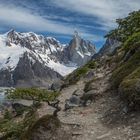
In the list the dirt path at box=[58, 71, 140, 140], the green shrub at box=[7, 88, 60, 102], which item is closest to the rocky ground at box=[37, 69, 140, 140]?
the dirt path at box=[58, 71, 140, 140]

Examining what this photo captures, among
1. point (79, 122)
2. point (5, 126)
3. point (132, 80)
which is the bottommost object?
point (5, 126)

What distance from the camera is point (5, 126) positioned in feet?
125

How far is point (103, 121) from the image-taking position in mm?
29734

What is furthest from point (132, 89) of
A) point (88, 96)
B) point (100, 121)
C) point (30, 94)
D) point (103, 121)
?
point (30, 94)

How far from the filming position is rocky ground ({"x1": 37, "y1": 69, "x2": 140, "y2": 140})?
26250 millimetres

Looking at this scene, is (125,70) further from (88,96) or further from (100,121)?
(100,121)

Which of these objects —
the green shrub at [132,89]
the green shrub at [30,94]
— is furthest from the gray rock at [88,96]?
the green shrub at [132,89]

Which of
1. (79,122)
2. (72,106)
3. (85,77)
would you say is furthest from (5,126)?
(85,77)

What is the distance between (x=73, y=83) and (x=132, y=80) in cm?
3408

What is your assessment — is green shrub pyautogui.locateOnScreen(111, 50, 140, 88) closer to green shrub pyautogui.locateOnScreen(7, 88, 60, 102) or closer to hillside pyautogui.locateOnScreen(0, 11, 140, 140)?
hillside pyautogui.locateOnScreen(0, 11, 140, 140)

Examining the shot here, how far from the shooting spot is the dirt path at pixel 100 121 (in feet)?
86.0

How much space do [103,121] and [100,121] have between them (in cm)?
31

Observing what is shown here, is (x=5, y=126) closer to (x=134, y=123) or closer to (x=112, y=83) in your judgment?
(x=112, y=83)

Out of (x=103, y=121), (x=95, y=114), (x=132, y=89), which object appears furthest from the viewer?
(x=95, y=114)
